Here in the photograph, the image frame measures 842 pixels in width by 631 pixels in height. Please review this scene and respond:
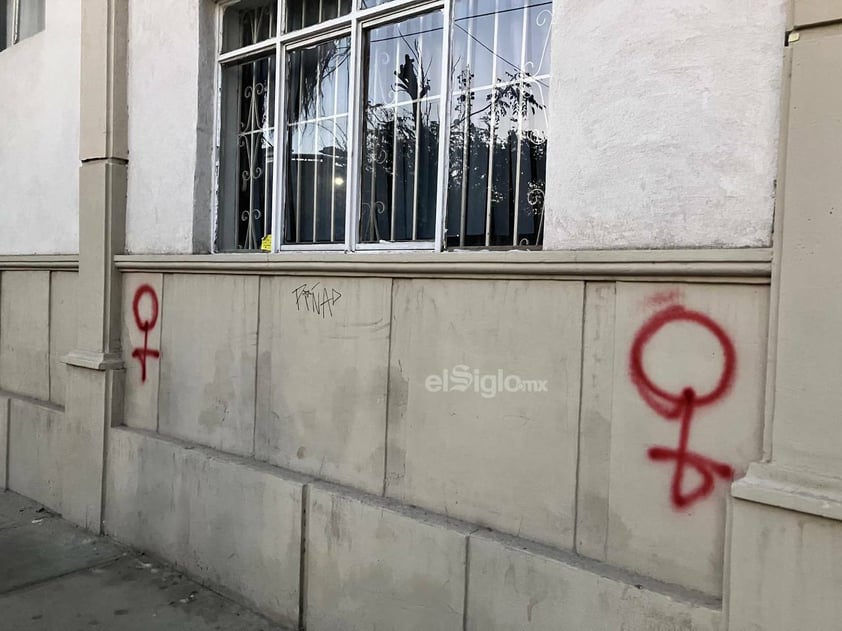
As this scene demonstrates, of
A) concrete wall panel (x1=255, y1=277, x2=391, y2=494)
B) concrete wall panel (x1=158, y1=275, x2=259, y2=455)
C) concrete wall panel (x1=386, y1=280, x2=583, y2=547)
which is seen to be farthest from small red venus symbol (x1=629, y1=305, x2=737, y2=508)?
concrete wall panel (x1=158, y1=275, x2=259, y2=455)

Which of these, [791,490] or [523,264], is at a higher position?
[523,264]

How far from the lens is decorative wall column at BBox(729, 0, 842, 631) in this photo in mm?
2223

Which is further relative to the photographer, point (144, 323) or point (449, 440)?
point (144, 323)

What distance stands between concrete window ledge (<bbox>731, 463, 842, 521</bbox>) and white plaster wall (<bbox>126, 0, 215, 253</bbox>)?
3.67m

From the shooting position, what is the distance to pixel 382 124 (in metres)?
3.96

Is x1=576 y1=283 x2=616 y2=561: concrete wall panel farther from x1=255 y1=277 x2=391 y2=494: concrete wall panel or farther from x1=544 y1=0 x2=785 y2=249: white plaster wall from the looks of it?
x1=255 y1=277 x2=391 y2=494: concrete wall panel

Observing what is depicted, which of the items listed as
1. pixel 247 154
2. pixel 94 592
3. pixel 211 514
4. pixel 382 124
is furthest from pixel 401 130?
pixel 94 592

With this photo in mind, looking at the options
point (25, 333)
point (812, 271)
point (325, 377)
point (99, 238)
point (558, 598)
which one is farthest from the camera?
point (25, 333)

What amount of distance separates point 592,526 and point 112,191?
4.13 m

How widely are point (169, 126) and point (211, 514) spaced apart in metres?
2.66

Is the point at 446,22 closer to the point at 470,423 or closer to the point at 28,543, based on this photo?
the point at 470,423

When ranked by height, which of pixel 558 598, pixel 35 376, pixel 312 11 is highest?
pixel 312 11

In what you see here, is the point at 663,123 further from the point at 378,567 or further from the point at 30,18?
the point at 30,18

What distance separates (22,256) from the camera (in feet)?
20.2
